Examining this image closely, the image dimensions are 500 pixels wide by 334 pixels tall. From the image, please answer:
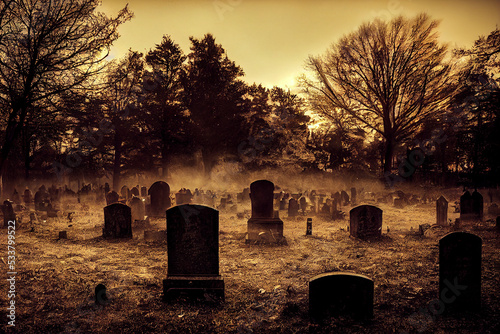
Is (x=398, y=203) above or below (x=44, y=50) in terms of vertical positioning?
below

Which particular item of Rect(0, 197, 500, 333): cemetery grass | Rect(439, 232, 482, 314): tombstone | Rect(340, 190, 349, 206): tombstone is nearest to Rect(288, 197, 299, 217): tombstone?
Rect(0, 197, 500, 333): cemetery grass

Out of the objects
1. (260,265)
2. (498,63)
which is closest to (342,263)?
(260,265)

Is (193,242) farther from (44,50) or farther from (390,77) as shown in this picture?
(390,77)

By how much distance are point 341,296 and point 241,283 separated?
2.04 metres

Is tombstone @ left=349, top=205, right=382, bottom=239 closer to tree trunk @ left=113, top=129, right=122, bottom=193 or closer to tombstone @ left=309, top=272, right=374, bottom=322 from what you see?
tombstone @ left=309, top=272, right=374, bottom=322

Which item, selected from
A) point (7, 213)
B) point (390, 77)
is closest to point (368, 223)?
point (7, 213)

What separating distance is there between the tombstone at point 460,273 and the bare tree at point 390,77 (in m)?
19.0

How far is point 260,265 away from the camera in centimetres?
637

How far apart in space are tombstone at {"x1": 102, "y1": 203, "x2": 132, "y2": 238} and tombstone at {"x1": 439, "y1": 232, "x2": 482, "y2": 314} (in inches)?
321

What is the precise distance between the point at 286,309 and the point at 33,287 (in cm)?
439

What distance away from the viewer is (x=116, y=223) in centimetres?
866

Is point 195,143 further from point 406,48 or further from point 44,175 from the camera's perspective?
point 406,48

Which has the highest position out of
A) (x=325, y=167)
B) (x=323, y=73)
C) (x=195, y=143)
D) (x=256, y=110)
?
(x=323, y=73)

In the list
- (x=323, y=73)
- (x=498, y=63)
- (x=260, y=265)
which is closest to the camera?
(x=260, y=265)
